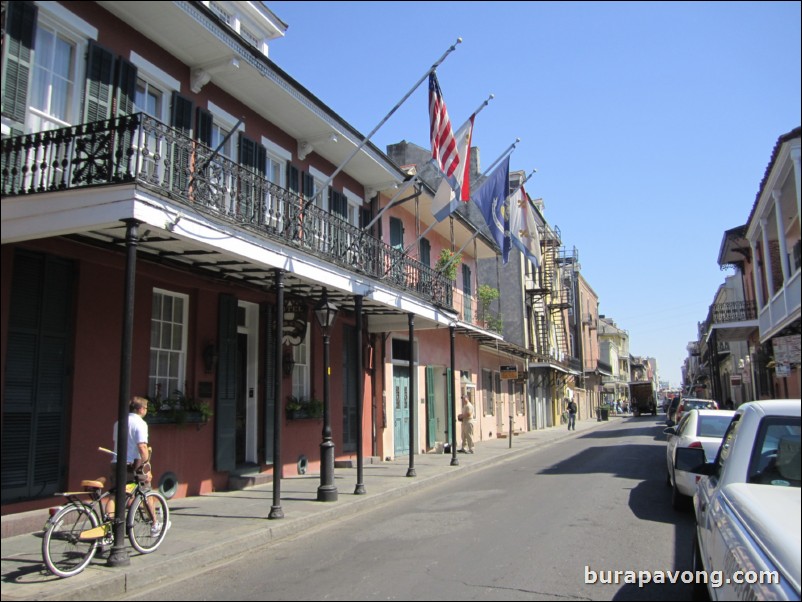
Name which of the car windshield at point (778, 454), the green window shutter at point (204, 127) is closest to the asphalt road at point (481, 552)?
the car windshield at point (778, 454)

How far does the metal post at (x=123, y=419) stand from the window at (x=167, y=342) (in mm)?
3415

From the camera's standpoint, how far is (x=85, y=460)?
29.5 ft

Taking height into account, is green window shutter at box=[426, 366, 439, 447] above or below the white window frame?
below

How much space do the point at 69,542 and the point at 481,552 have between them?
424cm

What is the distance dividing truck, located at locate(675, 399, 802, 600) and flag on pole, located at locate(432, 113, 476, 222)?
10299mm

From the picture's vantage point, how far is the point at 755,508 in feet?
10.4

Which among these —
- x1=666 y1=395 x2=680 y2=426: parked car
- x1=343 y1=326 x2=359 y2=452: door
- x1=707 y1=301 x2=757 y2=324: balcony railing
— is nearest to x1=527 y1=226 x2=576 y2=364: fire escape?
x1=666 y1=395 x2=680 y2=426: parked car

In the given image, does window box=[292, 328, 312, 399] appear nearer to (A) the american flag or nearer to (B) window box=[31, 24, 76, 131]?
(A) the american flag

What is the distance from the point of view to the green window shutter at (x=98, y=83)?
900 centimetres

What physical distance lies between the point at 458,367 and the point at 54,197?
57.4ft

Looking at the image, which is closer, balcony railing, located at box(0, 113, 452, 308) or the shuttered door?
balcony railing, located at box(0, 113, 452, 308)

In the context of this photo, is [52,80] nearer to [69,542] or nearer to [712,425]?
[69,542]

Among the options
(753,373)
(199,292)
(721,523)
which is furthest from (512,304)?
(721,523)

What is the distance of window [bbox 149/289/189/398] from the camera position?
34.6 feet
